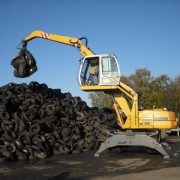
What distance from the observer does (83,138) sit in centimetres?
1738

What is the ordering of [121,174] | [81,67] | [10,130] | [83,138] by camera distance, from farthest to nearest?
[83,138], [81,67], [10,130], [121,174]

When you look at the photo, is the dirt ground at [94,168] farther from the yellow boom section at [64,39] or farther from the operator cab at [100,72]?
the yellow boom section at [64,39]

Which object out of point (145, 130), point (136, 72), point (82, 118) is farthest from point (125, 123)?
point (136, 72)

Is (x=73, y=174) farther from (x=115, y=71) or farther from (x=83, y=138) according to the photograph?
(x=83, y=138)

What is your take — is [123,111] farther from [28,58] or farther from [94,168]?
[28,58]

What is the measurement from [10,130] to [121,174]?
5.92m

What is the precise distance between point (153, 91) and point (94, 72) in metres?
45.7

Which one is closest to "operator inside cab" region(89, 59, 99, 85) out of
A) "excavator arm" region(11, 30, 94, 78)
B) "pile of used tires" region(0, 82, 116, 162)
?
"excavator arm" region(11, 30, 94, 78)

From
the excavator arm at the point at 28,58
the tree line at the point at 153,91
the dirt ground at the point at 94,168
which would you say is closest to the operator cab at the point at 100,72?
the excavator arm at the point at 28,58

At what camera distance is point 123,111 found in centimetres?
1527

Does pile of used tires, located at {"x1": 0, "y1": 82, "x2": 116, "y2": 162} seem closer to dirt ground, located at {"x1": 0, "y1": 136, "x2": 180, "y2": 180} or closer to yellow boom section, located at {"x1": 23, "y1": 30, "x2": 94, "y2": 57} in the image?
dirt ground, located at {"x1": 0, "y1": 136, "x2": 180, "y2": 180}

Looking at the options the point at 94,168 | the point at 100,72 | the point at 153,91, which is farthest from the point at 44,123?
the point at 153,91

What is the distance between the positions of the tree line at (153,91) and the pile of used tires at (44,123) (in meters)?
28.2

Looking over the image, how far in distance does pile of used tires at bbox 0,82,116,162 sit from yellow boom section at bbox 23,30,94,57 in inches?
104
